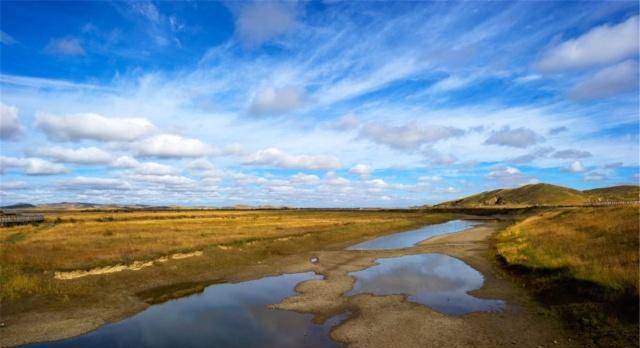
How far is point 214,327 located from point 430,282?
15015 millimetres

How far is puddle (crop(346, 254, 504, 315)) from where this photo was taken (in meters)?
20.6

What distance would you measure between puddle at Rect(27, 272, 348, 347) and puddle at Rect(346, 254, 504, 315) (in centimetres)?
570

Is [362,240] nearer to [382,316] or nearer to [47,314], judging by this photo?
[382,316]

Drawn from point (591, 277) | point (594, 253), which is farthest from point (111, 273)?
point (594, 253)

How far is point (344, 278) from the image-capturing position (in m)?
27.8

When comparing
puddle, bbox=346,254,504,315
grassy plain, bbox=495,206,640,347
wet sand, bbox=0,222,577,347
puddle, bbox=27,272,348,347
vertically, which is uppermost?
grassy plain, bbox=495,206,640,347

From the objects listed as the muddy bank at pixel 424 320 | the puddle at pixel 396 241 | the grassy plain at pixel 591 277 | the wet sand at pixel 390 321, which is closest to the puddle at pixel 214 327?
the wet sand at pixel 390 321

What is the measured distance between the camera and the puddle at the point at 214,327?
15461 millimetres

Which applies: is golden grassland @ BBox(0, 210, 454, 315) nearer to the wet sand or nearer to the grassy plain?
the wet sand

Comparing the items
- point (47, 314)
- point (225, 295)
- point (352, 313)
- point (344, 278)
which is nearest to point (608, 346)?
point (352, 313)

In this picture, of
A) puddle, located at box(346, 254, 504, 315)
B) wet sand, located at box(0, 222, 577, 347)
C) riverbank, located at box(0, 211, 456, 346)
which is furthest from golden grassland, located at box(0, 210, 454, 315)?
puddle, located at box(346, 254, 504, 315)

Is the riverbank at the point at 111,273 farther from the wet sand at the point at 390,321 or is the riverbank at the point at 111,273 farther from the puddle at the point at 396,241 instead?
the puddle at the point at 396,241

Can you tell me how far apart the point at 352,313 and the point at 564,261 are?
1600 centimetres

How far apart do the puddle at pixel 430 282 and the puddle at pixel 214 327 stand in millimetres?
5703
